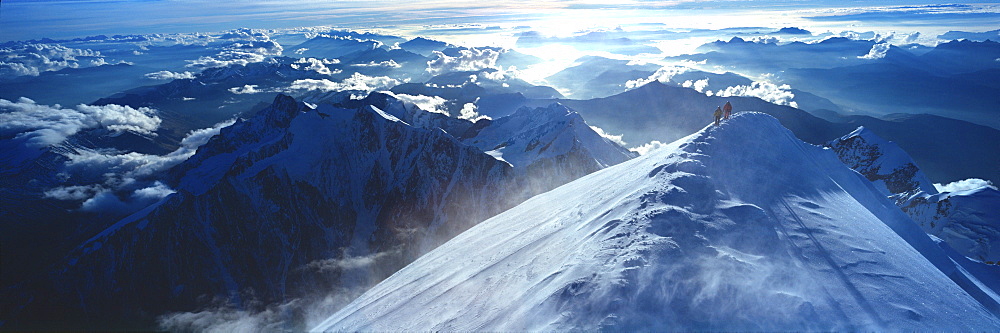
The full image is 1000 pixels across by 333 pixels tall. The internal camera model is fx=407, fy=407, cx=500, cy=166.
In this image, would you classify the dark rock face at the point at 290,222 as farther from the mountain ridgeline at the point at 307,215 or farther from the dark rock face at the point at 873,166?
the dark rock face at the point at 873,166

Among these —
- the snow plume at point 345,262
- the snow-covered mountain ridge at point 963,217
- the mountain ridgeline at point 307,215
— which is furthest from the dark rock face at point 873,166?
the snow plume at point 345,262

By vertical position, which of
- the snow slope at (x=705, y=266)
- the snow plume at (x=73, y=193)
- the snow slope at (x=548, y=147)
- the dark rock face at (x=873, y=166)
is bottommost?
the snow plume at (x=73, y=193)

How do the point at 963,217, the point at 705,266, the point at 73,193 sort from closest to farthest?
the point at 705,266, the point at 963,217, the point at 73,193

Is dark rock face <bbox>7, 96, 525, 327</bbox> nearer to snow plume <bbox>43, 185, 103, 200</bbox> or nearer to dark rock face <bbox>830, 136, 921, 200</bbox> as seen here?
snow plume <bbox>43, 185, 103, 200</bbox>

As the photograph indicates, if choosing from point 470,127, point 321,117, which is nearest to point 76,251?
point 321,117

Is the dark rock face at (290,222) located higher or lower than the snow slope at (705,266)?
lower

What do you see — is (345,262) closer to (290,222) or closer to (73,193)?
(290,222)

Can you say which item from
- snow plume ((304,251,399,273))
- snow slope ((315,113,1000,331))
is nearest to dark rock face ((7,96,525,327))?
snow plume ((304,251,399,273))

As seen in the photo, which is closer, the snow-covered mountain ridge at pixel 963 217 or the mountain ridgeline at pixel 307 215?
the snow-covered mountain ridge at pixel 963 217

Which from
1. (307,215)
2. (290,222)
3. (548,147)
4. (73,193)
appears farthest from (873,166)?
(73,193)
